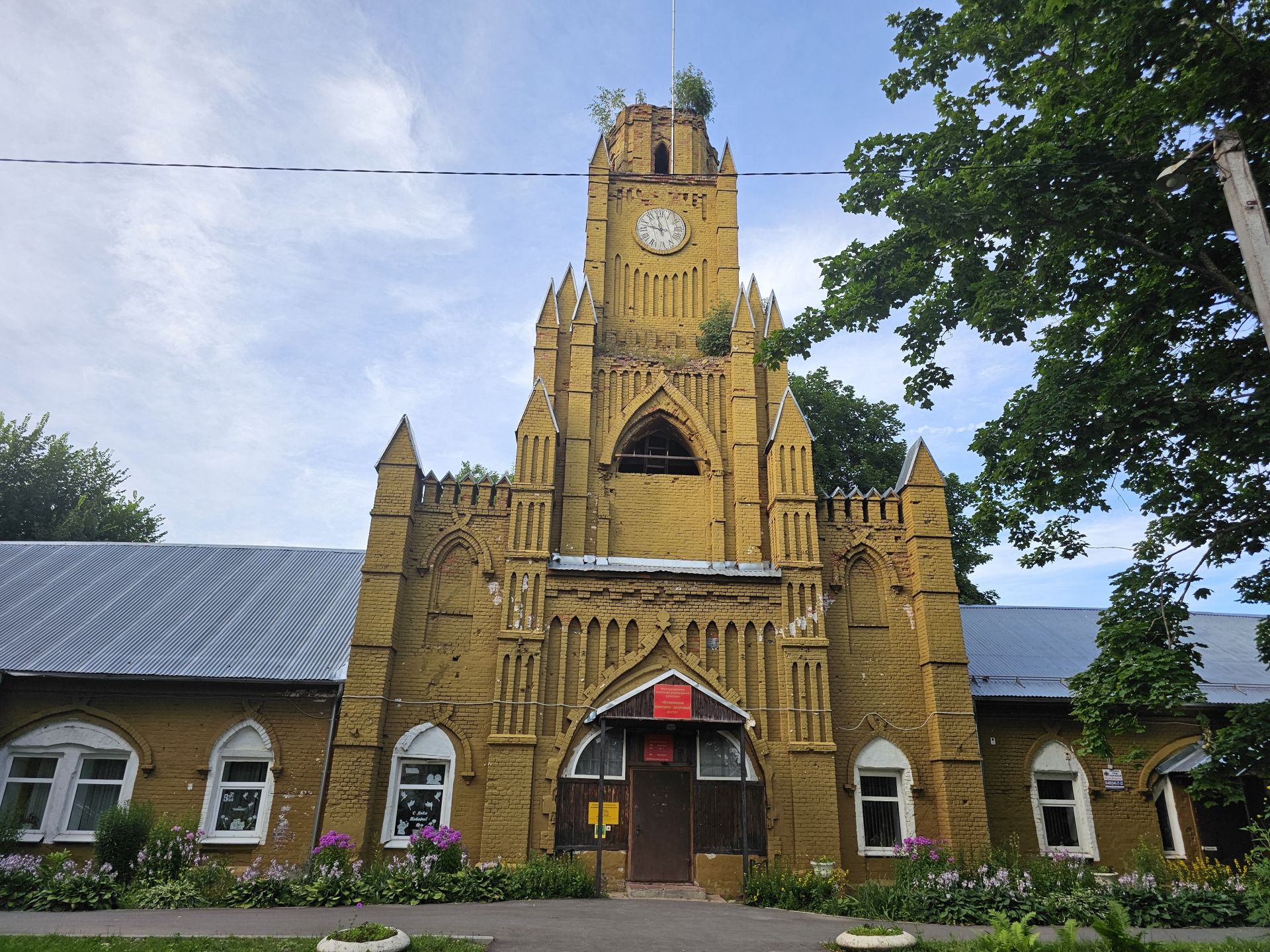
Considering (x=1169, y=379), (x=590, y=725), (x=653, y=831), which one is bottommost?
(x=653, y=831)

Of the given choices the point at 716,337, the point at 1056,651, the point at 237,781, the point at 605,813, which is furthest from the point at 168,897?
the point at 1056,651

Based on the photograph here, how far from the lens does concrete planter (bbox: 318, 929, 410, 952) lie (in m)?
7.91

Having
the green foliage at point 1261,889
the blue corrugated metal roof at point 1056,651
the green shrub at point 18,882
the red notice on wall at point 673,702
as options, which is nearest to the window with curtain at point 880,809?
the blue corrugated metal roof at point 1056,651

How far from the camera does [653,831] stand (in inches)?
587

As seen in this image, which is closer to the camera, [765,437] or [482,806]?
[482,806]

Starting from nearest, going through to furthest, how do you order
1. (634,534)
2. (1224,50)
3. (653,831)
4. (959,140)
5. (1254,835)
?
1. (1224,50)
2. (959,140)
3. (653,831)
4. (1254,835)
5. (634,534)

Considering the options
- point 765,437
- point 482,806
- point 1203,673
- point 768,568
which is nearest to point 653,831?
point 482,806

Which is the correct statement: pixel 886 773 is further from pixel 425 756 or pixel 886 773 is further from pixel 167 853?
pixel 167 853

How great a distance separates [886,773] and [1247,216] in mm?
11887

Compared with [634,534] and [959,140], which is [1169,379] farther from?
[634,534]

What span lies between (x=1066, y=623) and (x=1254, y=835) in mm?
6152

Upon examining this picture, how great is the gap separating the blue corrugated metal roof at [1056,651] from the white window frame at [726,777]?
555 centimetres

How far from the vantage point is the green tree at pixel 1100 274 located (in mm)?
10477

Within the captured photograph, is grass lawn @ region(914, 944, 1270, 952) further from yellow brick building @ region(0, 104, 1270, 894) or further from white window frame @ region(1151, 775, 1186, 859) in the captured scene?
white window frame @ region(1151, 775, 1186, 859)
